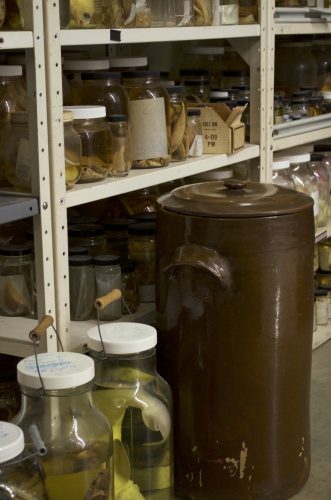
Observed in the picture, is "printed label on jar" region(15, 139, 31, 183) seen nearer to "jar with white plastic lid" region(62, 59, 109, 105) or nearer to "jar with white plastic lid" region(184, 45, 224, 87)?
"jar with white plastic lid" region(62, 59, 109, 105)

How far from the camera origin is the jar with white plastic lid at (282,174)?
290 centimetres

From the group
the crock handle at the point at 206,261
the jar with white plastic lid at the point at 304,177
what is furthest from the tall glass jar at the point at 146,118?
the jar with white plastic lid at the point at 304,177

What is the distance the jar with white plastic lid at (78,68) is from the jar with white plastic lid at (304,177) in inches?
37.1

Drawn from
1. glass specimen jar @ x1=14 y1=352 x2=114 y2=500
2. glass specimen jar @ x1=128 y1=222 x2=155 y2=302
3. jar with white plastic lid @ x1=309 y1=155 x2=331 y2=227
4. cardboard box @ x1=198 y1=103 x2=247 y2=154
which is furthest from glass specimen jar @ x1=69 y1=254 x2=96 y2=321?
jar with white plastic lid @ x1=309 y1=155 x2=331 y2=227

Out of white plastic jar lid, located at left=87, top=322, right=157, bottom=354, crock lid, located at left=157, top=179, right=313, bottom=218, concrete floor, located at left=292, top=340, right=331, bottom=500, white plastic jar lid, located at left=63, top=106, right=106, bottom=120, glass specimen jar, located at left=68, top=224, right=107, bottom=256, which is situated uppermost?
white plastic jar lid, located at left=63, top=106, right=106, bottom=120

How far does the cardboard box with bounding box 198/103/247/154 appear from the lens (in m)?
2.53

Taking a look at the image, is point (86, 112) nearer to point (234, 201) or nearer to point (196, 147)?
point (234, 201)

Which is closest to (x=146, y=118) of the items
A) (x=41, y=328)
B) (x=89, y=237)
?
(x=89, y=237)

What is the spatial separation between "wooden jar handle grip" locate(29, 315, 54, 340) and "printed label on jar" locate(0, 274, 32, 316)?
12.4 inches

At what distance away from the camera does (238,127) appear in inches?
101

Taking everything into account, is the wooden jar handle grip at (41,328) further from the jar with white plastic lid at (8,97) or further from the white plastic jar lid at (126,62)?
the white plastic jar lid at (126,62)

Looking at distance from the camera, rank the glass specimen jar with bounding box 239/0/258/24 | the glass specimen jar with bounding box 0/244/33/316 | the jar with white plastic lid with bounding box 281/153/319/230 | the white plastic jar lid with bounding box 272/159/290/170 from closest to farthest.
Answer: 1. the glass specimen jar with bounding box 0/244/33/316
2. the glass specimen jar with bounding box 239/0/258/24
3. the white plastic jar lid with bounding box 272/159/290/170
4. the jar with white plastic lid with bounding box 281/153/319/230

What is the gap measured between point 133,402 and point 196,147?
0.83m

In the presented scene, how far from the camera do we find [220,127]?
254 cm
